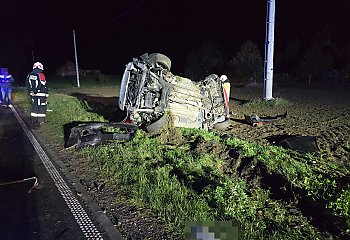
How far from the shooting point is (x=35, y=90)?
359 inches

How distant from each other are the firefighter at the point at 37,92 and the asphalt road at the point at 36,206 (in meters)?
2.99

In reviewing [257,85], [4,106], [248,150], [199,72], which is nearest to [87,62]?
[199,72]

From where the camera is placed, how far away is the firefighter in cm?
911

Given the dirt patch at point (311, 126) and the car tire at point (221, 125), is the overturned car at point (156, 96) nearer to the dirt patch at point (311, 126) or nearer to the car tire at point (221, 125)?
the car tire at point (221, 125)

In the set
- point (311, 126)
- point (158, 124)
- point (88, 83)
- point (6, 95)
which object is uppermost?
point (88, 83)

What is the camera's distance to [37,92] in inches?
360

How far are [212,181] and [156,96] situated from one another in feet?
12.2

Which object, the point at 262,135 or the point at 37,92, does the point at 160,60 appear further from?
the point at 37,92

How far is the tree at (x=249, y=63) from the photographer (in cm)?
3084

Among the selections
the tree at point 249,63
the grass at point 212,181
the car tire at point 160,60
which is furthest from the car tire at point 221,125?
the tree at point 249,63

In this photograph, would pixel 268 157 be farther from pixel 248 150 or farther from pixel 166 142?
pixel 166 142

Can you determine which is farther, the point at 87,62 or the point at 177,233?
the point at 87,62

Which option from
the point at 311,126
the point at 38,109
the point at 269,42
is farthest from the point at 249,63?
the point at 38,109

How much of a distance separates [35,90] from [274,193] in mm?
7319
